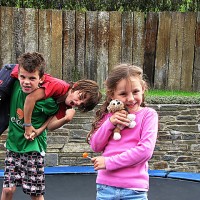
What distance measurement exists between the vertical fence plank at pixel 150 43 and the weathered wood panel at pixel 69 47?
0.71 m

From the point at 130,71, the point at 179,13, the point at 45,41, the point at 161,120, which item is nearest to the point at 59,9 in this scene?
the point at 45,41

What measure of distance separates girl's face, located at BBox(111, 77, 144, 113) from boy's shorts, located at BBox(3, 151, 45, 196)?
0.90 meters

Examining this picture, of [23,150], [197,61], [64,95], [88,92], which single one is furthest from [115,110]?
[197,61]

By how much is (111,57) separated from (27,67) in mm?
2379

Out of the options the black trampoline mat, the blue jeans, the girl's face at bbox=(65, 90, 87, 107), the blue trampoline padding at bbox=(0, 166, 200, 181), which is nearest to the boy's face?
the girl's face at bbox=(65, 90, 87, 107)

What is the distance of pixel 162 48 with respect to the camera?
5074mm

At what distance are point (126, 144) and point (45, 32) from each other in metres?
2.91

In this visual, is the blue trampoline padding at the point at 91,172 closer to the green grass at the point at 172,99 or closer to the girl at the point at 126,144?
Result: the green grass at the point at 172,99

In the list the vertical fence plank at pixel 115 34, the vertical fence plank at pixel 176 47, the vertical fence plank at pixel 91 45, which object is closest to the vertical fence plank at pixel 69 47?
the vertical fence plank at pixel 91 45

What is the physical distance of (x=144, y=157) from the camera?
2.14 metres

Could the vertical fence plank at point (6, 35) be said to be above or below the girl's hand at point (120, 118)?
above

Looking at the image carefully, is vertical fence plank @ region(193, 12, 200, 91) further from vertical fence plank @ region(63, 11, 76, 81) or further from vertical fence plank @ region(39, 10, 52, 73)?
vertical fence plank @ region(39, 10, 52, 73)

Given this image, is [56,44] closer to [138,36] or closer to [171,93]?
[138,36]

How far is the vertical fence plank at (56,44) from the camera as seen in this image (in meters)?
4.89
